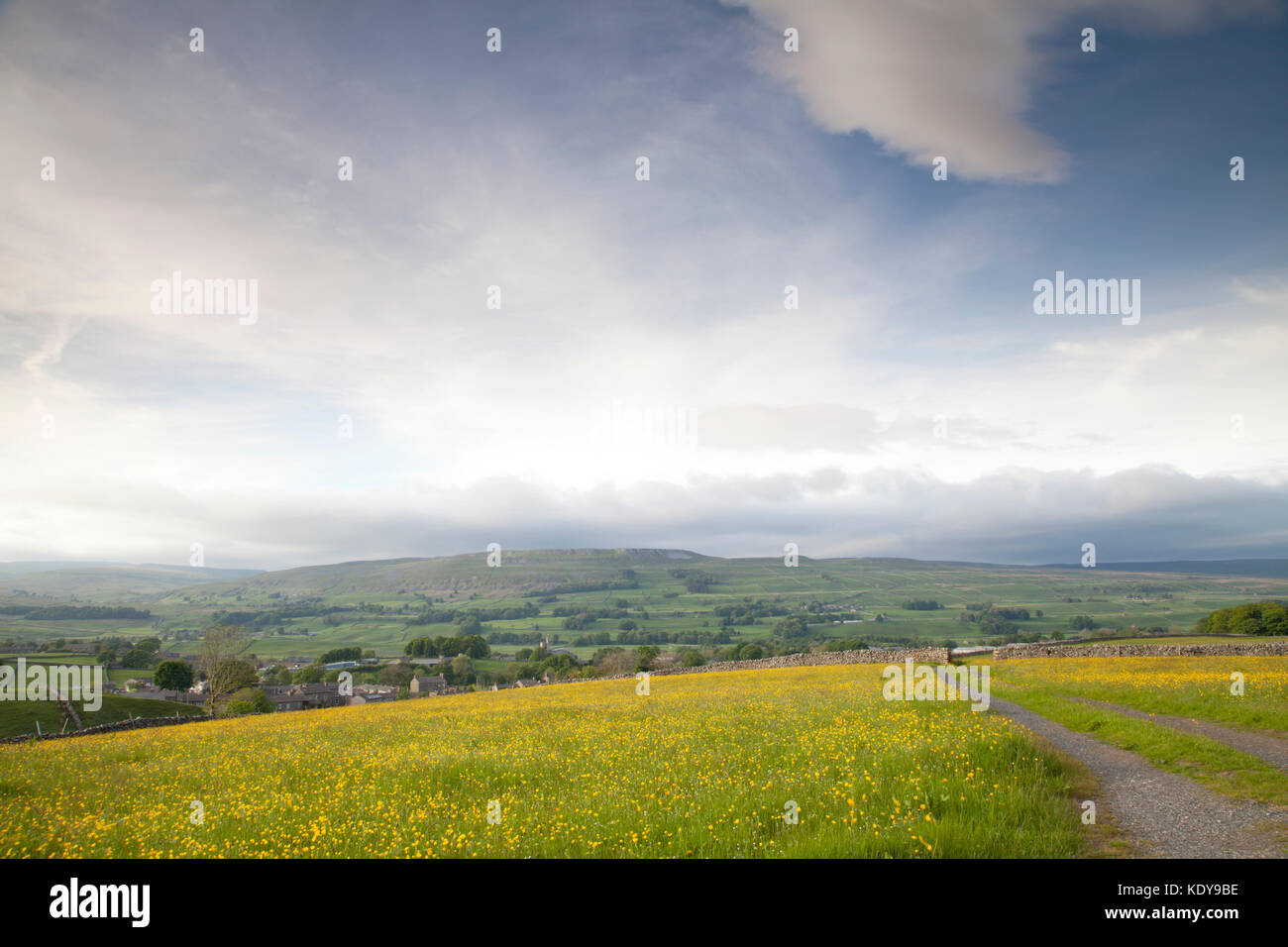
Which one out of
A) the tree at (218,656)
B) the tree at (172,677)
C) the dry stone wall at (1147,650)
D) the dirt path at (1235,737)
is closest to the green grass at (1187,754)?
the dirt path at (1235,737)

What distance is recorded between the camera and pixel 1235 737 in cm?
1388

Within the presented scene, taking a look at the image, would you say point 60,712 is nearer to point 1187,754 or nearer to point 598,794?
point 598,794

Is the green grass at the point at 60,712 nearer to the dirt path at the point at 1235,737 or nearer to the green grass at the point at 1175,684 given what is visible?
the dirt path at the point at 1235,737

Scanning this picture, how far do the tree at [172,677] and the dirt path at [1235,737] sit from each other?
9830 cm

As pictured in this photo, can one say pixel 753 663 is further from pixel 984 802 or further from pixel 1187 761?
pixel 984 802

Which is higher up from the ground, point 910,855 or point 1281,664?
point 910,855

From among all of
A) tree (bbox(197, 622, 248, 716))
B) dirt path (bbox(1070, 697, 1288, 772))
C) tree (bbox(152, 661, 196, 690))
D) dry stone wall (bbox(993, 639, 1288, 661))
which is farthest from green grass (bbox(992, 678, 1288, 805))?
tree (bbox(152, 661, 196, 690))

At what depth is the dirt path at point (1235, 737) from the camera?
11.8m

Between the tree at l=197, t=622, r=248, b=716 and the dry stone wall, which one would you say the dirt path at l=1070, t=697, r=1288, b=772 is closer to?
the dry stone wall

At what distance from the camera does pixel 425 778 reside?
12.4 m

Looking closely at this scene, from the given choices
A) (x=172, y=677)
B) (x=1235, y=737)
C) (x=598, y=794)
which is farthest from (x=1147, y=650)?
(x=172, y=677)
